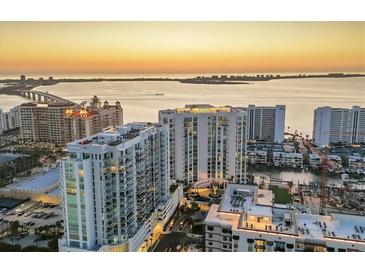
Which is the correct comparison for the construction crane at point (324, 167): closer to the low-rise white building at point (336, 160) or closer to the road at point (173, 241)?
the low-rise white building at point (336, 160)

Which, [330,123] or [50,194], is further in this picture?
[330,123]

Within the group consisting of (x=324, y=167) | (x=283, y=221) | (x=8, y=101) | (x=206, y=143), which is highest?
(x=8, y=101)

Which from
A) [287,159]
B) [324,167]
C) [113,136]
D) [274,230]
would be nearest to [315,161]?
[287,159]

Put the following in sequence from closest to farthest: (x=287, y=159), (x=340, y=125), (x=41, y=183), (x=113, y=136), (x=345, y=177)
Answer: (x=113, y=136), (x=41, y=183), (x=345, y=177), (x=287, y=159), (x=340, y=125)

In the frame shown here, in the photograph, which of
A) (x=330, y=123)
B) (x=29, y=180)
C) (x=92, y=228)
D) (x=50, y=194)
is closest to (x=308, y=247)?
(x=92, y=228)

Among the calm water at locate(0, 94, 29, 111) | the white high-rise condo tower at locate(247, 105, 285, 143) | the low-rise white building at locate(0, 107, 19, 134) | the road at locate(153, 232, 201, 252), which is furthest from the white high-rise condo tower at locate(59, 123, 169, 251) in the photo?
the calm water at locate(0, 94, 29, 111)

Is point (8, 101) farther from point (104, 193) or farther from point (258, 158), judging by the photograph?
point (104, 193)

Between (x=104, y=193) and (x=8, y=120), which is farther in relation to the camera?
(x=8, y=120)

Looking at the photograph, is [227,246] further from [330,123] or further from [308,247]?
[330,123]
